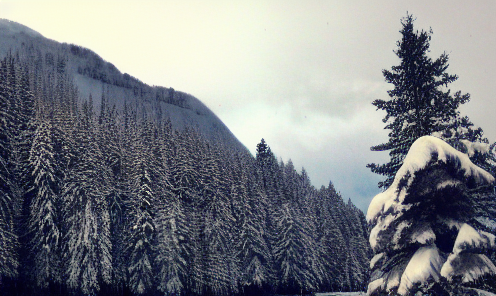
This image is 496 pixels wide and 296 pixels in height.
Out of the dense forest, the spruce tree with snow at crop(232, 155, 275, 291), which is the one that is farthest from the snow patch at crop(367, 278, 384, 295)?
the spruce tree with snow at crop(232, 155, 275, 291)

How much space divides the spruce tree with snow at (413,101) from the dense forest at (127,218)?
29.2 metres

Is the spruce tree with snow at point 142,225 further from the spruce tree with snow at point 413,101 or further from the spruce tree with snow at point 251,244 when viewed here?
the spruce tree with snow at point 413,101

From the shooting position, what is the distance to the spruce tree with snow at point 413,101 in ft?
49.1

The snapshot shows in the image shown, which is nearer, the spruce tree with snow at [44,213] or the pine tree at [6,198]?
the pine tree at [6,198]

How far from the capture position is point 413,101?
15727mm

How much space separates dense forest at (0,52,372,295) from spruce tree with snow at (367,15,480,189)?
29.2 meters

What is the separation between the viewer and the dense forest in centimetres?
3553

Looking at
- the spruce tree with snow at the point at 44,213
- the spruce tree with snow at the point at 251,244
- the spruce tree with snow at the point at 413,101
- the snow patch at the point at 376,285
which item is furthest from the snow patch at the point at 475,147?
the spruce tree with snow at the point at 251,244

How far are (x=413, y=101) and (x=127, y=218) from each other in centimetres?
3536

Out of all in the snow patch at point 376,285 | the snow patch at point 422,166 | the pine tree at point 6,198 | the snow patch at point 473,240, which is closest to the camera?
the snow patch at point 473,240

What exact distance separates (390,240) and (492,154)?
520 cm

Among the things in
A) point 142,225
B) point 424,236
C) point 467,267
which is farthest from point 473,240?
point 142,225

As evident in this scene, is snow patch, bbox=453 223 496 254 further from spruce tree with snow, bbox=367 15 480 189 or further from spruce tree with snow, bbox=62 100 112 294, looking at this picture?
spruce tree with snow, bbox=62 100 112 294

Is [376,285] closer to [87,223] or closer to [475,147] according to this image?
[475,147]
